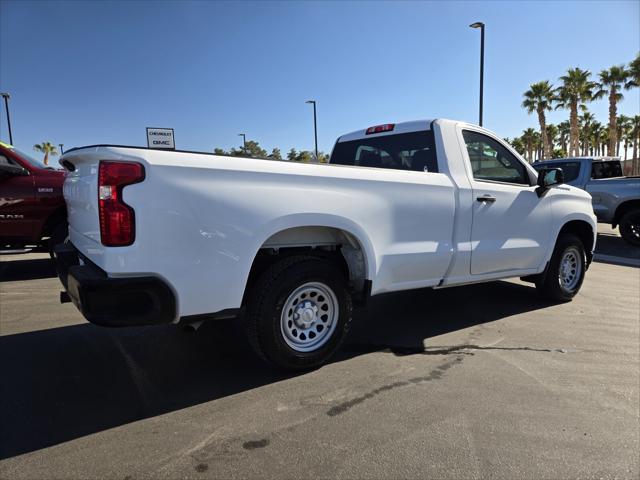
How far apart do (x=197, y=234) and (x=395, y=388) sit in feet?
5.58

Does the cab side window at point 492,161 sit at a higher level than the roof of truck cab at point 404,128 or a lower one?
lower

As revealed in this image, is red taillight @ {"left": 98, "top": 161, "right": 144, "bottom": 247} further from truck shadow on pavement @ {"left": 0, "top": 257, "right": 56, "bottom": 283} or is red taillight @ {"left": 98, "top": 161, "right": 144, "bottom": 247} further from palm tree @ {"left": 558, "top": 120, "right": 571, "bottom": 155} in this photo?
palm tree @ {"left": 558, "top": 120, "right": 571, "bottom": 155}

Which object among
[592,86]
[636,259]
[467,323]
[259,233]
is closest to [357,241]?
[259,233]

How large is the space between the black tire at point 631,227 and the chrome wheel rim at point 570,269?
17.6 feet

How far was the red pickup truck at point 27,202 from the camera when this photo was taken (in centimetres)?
625

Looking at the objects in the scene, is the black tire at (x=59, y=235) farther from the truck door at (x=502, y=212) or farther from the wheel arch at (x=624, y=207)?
the wheel arch at (x=624, y=207)

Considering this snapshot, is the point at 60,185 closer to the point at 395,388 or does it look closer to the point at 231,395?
the point at 231,395

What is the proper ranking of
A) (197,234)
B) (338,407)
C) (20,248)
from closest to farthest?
(197,234) < (338,407) < (20,248)

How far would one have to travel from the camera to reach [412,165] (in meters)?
4.32

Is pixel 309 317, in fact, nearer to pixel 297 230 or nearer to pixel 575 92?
pixel 297 230

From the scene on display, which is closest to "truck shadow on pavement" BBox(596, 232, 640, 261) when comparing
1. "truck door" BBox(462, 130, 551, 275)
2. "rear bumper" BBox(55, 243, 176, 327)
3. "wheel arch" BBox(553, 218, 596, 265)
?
"wheel arch" BBox(553, 218, 596, 265)

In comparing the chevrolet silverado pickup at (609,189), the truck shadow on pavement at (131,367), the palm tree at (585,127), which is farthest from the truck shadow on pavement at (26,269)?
the palm tree at (585,127)

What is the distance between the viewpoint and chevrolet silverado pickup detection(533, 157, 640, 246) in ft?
31.3

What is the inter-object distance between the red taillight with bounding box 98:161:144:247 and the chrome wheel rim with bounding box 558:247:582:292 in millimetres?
4816
